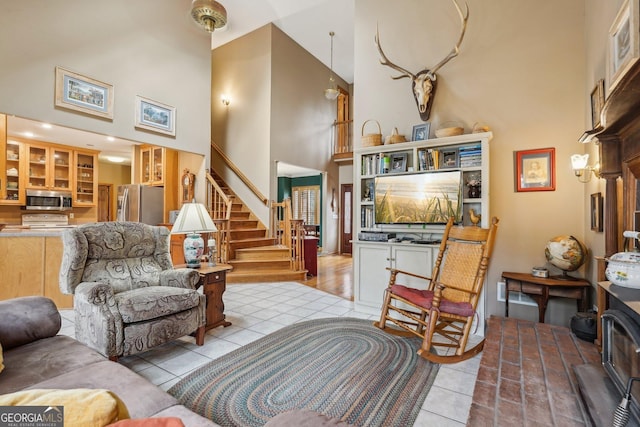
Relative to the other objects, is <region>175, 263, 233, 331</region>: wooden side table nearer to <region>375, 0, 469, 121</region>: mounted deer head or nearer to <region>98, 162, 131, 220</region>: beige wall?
<region>375, 0, 469, 121</region>: mounted deer head

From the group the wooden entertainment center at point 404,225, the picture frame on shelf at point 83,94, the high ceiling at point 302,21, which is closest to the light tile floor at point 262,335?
the wooden entertainment center at point 404,225

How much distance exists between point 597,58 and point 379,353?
9.86 feet

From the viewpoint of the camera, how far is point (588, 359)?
1.84m

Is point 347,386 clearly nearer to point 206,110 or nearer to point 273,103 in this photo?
point 206,110

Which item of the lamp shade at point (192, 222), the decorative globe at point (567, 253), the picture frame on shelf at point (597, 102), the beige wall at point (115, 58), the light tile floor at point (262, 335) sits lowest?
the light tile floor at point (262, 335)

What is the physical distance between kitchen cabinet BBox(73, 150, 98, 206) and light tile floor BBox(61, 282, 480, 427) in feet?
13.5

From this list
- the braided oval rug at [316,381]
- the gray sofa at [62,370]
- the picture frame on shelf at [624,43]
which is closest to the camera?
the gray sofa at [62,370]

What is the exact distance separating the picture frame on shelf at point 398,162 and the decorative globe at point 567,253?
166 centimetres

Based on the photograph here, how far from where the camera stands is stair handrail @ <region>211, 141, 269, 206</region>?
6.52 metres

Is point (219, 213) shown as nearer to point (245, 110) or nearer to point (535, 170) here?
point (245, 110)

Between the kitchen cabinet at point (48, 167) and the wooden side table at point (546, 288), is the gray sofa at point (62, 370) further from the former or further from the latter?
the kitchen cabinet at point (48, 167)

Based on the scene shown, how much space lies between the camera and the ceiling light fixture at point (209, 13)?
407cm

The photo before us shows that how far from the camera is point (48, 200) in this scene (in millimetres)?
6090

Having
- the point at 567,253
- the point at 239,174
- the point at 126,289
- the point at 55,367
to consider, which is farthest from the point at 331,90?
the point at 55,367
